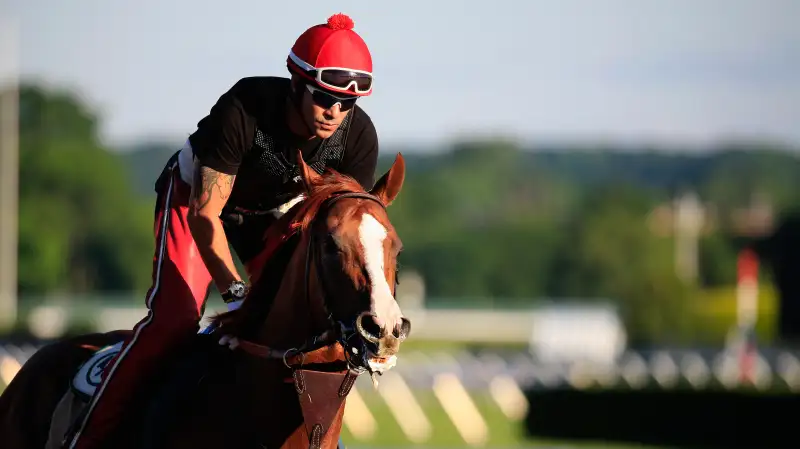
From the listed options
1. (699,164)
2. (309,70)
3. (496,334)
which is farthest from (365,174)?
(699,164)

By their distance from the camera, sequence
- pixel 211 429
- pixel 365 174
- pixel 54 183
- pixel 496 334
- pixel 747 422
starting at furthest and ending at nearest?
pixel 54 183 < pixel 496 334 < pixel 747 422 < pixel 365 174 < pixel 211 429

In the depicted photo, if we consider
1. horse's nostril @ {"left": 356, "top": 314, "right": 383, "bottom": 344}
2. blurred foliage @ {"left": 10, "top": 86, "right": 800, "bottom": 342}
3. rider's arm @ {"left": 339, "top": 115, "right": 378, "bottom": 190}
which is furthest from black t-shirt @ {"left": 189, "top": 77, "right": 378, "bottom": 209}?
blurred foliage @ {"left": 10, "top": 86, "right": 800, "bottom": 342}

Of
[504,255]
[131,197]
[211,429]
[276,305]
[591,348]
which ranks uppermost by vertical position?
[276,305]

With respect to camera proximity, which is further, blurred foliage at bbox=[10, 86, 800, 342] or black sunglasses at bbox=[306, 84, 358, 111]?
blurred foliage at bbox=[10, 86, 800, 342]

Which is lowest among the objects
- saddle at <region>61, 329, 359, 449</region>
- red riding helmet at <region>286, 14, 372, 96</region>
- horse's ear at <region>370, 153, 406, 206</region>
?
saddle at <region>61, 329, 359, 449</region>

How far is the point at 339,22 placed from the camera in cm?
587

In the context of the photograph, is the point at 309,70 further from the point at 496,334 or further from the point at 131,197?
the point at 131,197

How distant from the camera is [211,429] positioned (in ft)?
18.3

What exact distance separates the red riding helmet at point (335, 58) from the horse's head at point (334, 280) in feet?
1.25

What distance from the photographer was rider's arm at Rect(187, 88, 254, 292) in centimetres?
592

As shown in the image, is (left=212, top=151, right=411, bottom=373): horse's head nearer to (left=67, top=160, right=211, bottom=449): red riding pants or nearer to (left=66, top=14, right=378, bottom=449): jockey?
(left=66, top=14, right=378, bottom=449): jockey

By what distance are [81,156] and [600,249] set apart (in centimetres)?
3216

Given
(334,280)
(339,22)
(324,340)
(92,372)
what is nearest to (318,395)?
(324,340)

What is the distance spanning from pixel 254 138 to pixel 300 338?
90cm
